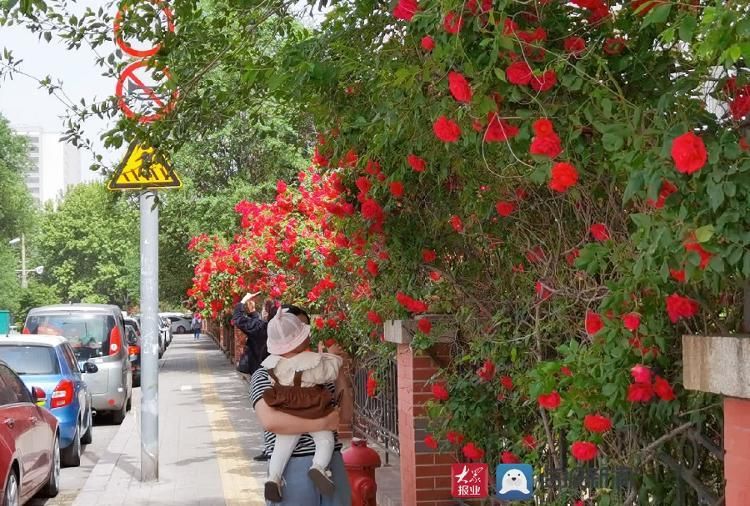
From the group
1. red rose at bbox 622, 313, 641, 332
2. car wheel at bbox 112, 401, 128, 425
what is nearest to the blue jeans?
red rose at bbox 622, 313, 641, 332

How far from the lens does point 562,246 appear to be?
18.0 feet

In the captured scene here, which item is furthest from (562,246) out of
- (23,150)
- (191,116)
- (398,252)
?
(23,150)

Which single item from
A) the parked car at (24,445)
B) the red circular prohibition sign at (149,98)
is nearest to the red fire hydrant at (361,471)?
the red circular prohibition sign at (149,98)

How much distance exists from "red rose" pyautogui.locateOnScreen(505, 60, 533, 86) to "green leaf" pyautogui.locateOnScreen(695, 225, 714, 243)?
113cm

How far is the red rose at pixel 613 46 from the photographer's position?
432 cm

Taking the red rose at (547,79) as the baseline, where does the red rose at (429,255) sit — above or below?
below

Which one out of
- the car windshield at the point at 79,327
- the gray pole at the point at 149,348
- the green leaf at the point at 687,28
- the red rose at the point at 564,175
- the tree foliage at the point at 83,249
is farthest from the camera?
the tree foliage at the point at 83,249

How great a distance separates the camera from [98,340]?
1912 centimetres

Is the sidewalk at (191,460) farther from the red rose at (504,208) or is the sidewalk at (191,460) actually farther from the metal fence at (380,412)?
the red rose at (504,208)

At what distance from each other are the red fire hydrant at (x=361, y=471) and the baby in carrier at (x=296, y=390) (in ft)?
4.54

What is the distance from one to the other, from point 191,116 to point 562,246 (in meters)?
2.97

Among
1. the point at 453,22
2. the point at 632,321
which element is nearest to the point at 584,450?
the point at 632,321

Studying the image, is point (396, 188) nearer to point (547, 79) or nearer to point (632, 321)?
point (547, 79)

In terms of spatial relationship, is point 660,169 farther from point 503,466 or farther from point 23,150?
point 23,150
